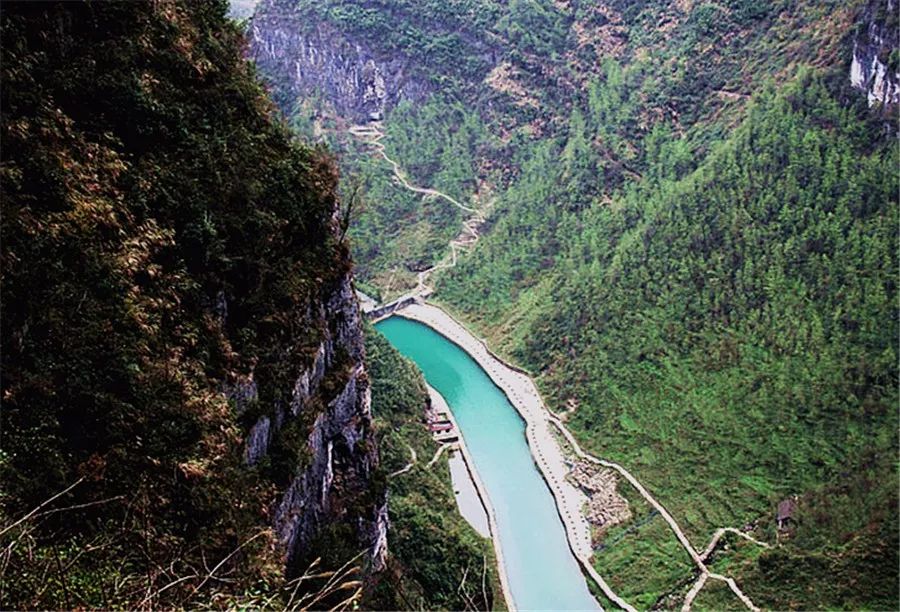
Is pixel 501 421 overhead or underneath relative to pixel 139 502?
overhead

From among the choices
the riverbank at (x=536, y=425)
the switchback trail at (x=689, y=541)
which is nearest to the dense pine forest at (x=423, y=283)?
the switchback trail at (x=689, y=541)

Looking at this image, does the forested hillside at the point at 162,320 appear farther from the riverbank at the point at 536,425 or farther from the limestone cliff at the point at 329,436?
the riverbank at the point at 536,425

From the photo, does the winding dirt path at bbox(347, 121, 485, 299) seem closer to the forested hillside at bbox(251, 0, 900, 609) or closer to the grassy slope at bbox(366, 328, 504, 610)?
the forested hillside at bbox(251, 0, 900, 609)

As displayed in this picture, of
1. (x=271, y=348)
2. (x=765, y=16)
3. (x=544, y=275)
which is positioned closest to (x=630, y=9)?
(x=765, y=16)

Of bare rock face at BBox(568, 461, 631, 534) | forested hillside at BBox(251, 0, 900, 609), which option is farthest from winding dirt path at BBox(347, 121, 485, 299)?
bare rock face at BBox(568, 461, 631, 534)

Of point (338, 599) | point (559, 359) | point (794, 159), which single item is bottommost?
point (338, 599)

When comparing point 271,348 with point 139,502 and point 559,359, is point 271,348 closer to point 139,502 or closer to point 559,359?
point 139,502

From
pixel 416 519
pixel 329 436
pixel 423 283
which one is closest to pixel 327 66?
pixel 423 283
